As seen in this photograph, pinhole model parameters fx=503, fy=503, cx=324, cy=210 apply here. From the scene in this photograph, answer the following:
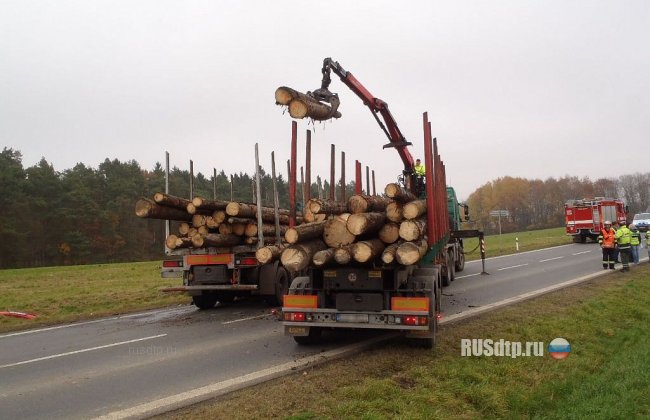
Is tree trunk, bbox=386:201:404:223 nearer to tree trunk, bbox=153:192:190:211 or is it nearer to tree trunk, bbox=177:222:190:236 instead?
tree trunk, bbox=153:192:190:211

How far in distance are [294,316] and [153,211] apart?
194 inches

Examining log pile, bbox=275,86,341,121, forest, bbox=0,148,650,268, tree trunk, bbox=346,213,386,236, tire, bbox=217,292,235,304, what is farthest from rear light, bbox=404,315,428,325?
forest, bbox=0,148,650,268

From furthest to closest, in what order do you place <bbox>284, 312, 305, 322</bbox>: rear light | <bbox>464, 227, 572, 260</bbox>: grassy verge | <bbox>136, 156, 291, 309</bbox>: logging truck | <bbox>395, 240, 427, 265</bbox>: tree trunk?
<bbox>464, 227, 572, 260</bbox>: grassy verge → <bbox>136, 156, 291, 309</bbox>: logging truck → <bbox>284, 312, 305, 322</bbox>: rear light → <bbox>395, 240, 427, 265</bbox>: tree trunk

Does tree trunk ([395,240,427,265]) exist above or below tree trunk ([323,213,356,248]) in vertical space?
below

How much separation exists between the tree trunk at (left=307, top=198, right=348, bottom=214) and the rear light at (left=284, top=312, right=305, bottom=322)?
1494 mm

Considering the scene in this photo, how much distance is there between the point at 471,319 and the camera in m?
9.16

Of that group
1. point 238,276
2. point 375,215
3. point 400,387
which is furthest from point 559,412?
point 238,276

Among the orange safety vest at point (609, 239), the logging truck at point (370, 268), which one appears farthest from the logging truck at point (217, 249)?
the orange safety vest at point (609, 239)

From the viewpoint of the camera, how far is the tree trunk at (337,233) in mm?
6801

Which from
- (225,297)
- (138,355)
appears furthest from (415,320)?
(225,297)

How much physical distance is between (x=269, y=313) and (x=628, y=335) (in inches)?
264

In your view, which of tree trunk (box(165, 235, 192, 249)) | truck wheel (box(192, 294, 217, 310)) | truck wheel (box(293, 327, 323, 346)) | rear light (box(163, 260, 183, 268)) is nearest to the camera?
truck wheel (box(293, 327, 323, 346))

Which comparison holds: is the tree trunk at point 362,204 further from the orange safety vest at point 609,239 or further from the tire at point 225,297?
the orange safety vest at point 609,239

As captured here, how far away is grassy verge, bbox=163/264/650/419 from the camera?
489 cm
